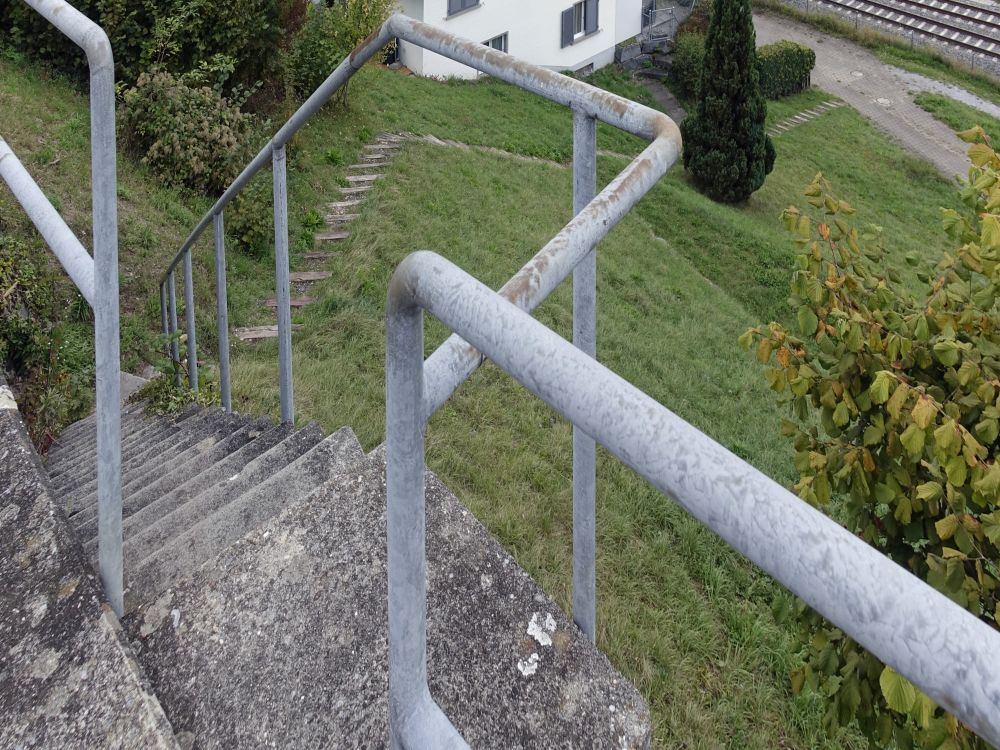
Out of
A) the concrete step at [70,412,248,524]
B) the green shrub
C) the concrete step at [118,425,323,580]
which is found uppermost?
the concrete step at [118,425,323,580]

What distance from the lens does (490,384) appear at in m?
6.12

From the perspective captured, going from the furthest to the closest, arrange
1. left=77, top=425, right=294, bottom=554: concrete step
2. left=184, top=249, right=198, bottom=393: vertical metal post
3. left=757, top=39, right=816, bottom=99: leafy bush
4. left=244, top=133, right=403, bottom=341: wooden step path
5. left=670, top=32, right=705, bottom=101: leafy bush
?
left=757, top=39, right=816, bottom=99: leafy bush → left=670, top=32, right=705, bottom=101: leafy bush → left=244, top=133, right=403, bottom=341: wooden step path → left=184, top=249, right=198, bottom=393: vertical metal post → left=77, top=425, right=294, bottom=554: concrete step

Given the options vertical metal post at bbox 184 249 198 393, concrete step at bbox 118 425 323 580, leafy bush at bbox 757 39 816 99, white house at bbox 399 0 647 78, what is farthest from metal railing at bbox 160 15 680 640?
leafy bush at bbox 757 39 816 99

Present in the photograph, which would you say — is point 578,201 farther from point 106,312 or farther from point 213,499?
point 213,499

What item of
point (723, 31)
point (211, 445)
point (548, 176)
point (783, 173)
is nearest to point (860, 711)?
point (211, 445)

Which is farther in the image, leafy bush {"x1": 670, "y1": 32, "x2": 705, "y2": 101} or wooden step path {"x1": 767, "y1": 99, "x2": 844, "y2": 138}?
leafy bush {"x1": 670, "y1": 32, "x2": 705, "y2": 101}

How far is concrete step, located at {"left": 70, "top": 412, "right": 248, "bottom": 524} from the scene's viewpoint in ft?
9.78

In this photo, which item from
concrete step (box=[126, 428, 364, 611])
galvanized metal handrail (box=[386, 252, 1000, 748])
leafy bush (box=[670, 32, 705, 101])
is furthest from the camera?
leafy bush (box=[670, 32, 705, 101])

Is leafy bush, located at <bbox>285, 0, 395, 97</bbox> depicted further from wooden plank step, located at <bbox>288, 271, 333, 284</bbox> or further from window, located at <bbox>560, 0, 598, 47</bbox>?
window, located at <bbox>560, 0, 598, 47</bbox>

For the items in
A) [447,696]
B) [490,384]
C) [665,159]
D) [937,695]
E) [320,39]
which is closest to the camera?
[937,695]

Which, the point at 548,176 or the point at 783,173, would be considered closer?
the point at 548,176

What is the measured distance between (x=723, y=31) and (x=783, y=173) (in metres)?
3.93

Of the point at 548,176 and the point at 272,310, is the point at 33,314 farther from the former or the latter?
the point at 548,176

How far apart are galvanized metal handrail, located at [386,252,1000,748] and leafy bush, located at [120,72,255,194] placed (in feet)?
30.6
